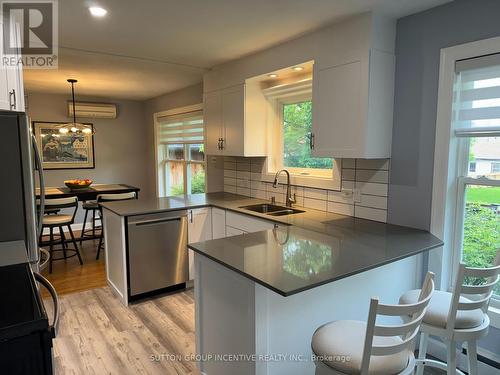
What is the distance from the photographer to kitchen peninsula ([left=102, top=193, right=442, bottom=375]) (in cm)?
159

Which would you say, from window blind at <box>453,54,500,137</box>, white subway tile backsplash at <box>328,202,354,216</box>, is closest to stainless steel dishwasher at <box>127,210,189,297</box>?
white subway tile backsplash at <box>328,202,354,216</box>

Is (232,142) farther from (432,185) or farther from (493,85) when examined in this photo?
(493,85)

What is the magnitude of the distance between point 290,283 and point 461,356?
156 centimetres

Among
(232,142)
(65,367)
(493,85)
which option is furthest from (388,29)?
(65,367)

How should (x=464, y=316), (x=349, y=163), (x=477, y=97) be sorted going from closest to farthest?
1. (x=464, y=316)
2. (x=477, y=97)
3. (x=349, y=163)

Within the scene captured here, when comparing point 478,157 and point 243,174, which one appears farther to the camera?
point 243,174

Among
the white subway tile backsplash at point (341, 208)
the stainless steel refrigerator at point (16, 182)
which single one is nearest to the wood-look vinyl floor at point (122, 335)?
the stainless steel refrigerator at point (16, 182)

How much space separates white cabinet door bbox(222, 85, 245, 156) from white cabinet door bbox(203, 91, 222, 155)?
100 millimetres

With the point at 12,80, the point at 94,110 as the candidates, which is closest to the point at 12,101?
the point at 12,80

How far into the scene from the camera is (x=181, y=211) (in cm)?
322

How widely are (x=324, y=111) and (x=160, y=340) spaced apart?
2102 mm

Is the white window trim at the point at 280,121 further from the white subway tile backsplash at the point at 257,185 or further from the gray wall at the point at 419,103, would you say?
the gray wall at the point at 419,103

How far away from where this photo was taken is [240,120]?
340cm

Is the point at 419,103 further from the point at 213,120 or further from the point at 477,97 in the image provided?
the point at 213,120
